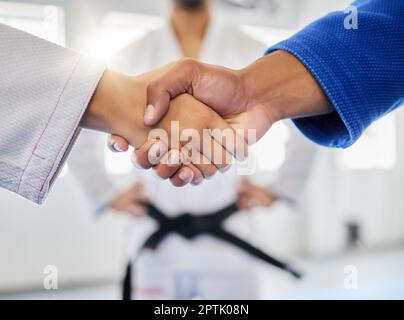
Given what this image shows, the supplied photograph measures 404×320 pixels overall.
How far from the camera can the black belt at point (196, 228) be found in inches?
45.0

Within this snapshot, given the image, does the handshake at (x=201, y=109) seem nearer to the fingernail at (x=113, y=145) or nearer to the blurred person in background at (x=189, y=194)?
the fingernail at (x=113, y=145)

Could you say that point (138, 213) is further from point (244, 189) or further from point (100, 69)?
point (100, 69)

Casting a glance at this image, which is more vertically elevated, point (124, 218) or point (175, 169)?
point (124, 218)

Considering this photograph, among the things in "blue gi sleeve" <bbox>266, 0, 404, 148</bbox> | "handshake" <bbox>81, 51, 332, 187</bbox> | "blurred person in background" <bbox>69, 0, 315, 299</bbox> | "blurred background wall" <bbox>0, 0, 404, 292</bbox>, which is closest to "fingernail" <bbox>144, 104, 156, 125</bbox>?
"handshake" <bbox>81, 51, 332, 187</bbox>

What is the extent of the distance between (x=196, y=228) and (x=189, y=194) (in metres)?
0.09

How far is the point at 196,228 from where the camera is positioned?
1.15 metres

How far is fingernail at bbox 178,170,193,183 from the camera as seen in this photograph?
31.1 inches

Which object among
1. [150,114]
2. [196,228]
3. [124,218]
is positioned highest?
[124,218]

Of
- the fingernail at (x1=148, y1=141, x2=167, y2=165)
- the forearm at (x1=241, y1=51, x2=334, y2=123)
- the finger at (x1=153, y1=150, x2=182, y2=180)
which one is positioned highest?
the forearm at (x1=241, y1=51, x2=334, y2=123)

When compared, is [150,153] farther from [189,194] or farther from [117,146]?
[189,194]


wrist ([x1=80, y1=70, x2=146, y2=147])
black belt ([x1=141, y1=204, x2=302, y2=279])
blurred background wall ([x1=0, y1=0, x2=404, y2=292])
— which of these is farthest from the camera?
blurred background wall ([x1=0, y1=0, x2=404, y2=292])

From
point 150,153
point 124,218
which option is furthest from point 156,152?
point 124,218

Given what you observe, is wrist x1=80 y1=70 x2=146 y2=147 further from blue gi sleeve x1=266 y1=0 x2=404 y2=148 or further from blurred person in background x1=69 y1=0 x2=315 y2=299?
blurred person in background x1=69 y1=0 x2=315 y2=299
